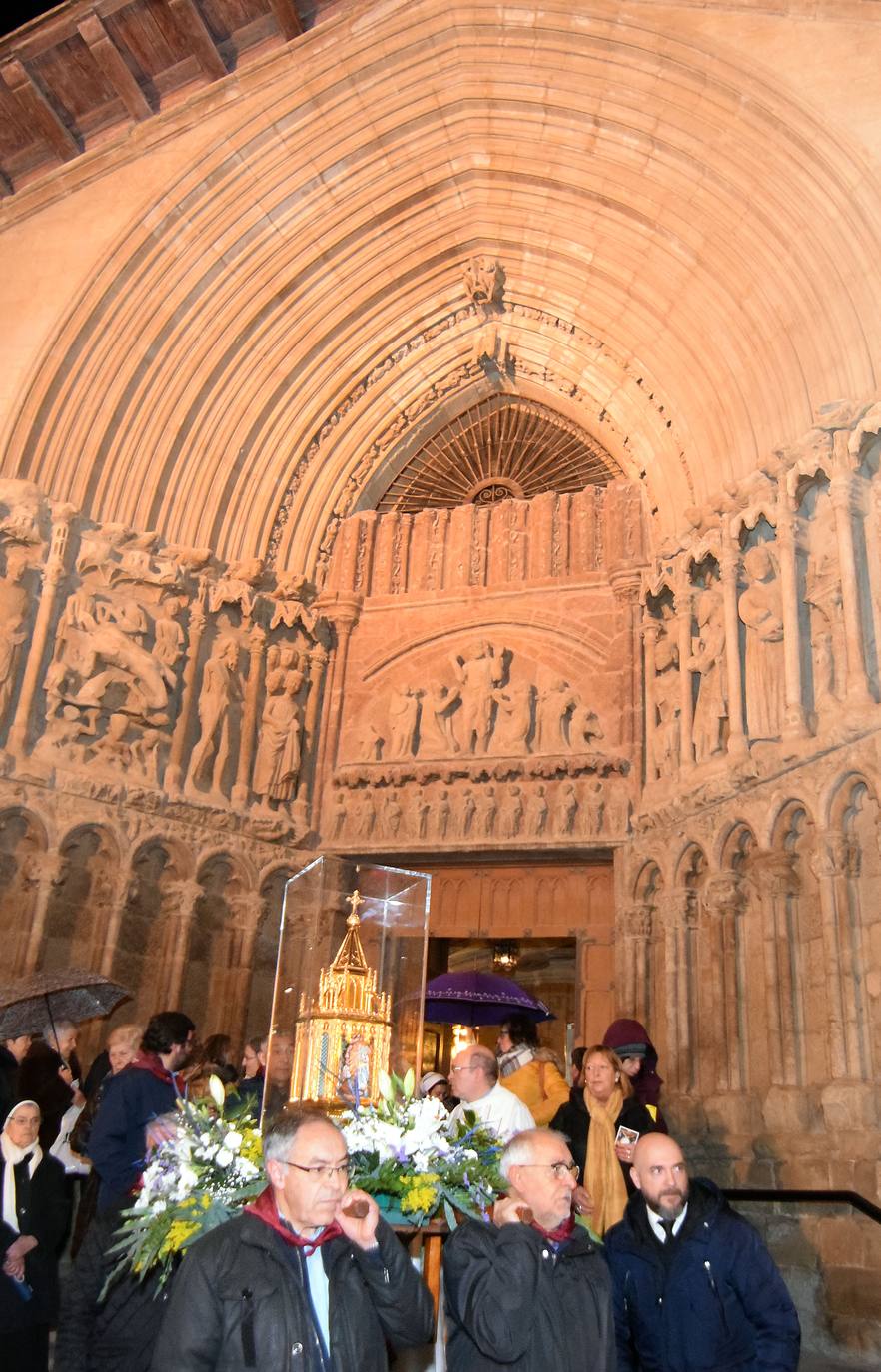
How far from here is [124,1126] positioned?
438 centimetres

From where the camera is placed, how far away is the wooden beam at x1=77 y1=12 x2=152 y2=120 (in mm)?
10664

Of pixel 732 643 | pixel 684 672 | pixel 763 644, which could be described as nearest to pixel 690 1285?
pixel 763 644

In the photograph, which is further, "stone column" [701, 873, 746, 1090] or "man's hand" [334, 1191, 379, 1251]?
"stone column" [701, 873, 746, 1090]

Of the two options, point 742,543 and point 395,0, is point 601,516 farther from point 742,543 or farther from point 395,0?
point 395,0

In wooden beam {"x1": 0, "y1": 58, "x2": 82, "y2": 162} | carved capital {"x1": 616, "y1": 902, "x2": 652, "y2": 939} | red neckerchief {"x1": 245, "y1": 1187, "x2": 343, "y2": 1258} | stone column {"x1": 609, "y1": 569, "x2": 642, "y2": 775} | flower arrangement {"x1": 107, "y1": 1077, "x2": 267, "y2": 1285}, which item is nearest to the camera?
red neckerchief {"x1": 245, "y1": 1187, "x2": 343, "y2": 1258}

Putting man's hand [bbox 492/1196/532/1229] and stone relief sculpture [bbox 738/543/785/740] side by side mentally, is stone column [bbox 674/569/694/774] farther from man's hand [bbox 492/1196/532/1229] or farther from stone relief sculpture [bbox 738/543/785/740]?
man's hand [bbox 492/1196/532/1229]

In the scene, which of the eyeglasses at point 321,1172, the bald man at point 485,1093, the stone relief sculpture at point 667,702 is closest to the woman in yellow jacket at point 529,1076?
the bald man at point 485,1093

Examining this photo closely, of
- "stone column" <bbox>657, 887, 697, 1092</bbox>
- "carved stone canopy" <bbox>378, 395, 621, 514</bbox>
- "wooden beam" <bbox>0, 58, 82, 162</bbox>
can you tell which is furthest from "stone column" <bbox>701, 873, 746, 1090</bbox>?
"wooden beam" <bbox>0, 58, 82, 162</bbox>

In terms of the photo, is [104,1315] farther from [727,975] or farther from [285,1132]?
[727,975]

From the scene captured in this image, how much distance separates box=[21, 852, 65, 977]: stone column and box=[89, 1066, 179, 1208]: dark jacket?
536 centimetres

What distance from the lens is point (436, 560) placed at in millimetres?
12234

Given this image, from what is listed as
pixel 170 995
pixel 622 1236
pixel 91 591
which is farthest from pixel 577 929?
pixel 622 1236

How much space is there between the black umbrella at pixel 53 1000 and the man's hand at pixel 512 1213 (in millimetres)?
4173

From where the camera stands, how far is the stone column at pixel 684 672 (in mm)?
9664
